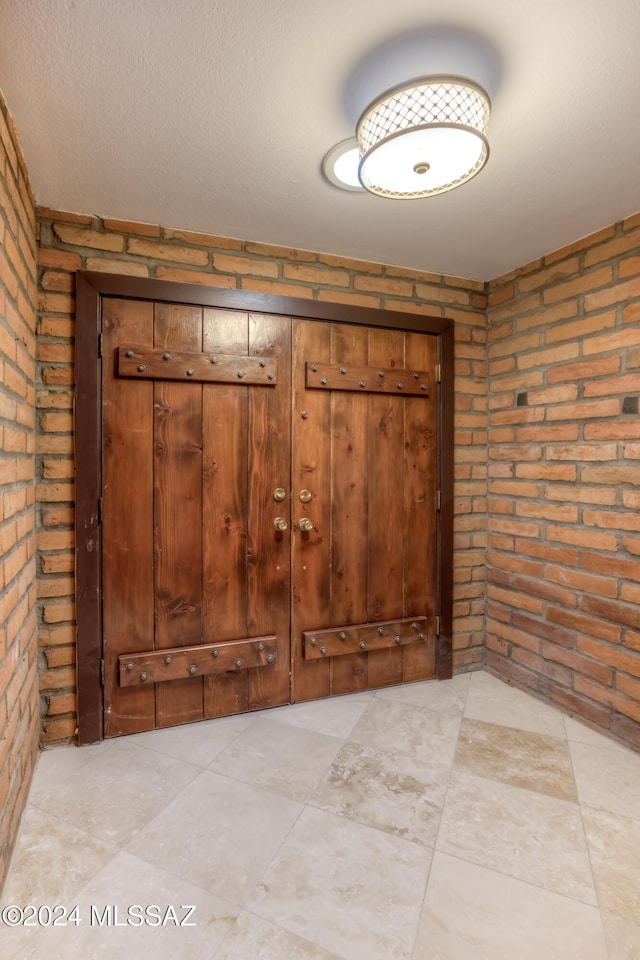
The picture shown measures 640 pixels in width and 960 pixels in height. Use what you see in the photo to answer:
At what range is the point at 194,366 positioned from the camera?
191cm

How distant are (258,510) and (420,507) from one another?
0.84 m

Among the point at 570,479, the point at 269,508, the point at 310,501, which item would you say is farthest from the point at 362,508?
the point at 570,479

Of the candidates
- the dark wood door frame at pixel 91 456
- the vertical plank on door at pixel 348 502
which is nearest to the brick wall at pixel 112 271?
the dark wood door frame at pixel 91 456

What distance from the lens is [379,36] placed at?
1.04 metres

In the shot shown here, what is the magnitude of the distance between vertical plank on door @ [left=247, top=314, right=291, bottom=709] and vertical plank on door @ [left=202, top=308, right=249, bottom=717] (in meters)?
0.04

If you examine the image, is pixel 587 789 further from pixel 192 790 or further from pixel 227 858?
pixel 192 790

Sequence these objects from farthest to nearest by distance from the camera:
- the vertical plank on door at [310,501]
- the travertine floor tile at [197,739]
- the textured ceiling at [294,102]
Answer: the vertical plank on door at [310,501] → the travertine floor tile at [197,739] → the textured ceiling at [294,102]

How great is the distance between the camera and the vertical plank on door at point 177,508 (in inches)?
74.7

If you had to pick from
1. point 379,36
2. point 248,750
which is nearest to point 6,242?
point 379,36

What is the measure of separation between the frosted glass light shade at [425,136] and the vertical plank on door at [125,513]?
107 centimetres

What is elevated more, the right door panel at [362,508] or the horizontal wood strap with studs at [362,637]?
the right door panel at [362,508]

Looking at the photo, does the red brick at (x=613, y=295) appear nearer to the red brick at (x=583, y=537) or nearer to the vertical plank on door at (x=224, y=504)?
the red brick at (x=583, y=537)

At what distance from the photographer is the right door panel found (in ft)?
6.95

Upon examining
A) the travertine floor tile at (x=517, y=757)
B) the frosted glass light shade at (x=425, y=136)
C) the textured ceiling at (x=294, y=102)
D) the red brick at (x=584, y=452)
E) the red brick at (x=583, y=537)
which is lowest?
the travertine floor tile at (x=517, y=757)
